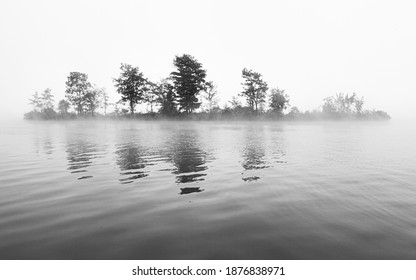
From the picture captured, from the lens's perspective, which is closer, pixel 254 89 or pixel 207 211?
pixel 207 211

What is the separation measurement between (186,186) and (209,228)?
3.24 meters

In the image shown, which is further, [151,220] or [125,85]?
[125,85]

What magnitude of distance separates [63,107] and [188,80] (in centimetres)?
3882

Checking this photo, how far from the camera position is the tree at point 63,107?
74.8 metres

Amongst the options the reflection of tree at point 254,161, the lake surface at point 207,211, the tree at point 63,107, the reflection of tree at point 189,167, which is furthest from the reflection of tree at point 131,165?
the tree at point 63,107

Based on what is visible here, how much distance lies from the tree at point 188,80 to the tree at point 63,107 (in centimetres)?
3255

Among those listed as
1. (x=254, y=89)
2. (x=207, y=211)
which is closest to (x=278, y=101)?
(x=254, y=89)

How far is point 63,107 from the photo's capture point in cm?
7606

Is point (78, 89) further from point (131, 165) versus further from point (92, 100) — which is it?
point (131, 165)

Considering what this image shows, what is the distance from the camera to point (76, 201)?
6707mm

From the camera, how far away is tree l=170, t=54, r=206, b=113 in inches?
2731
